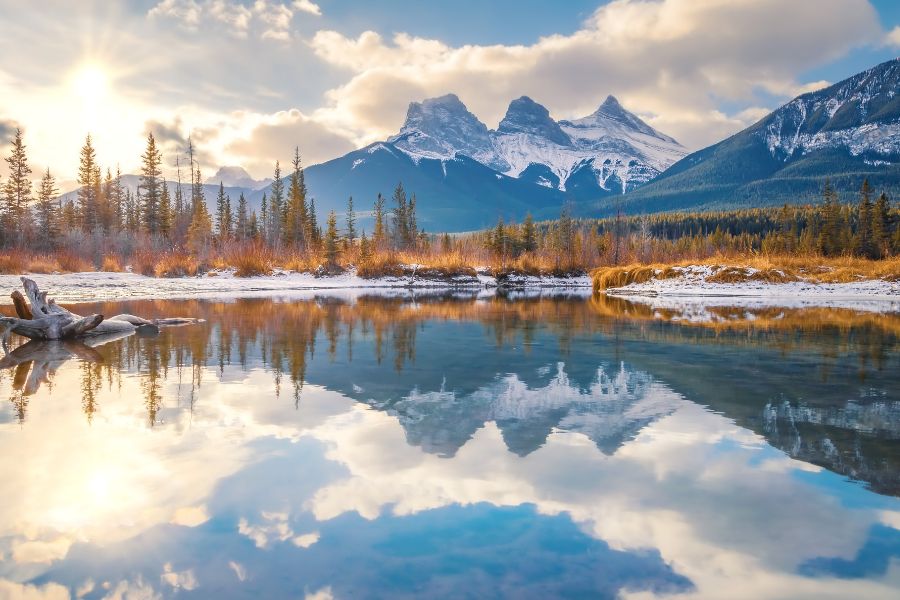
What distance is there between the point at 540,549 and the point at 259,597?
147cm

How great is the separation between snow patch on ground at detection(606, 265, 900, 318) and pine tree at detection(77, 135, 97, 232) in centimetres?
5456

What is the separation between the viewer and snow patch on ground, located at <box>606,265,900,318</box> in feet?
83.4

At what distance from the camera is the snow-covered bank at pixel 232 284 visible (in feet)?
86.2

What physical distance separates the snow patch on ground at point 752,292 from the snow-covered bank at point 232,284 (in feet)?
37.5

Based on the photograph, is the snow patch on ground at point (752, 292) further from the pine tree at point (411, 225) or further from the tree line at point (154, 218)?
the pine tree at point (411, 225)

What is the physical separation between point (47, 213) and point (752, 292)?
5295 cm

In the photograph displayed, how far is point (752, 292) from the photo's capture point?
2992 cm

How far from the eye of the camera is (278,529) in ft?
11.8

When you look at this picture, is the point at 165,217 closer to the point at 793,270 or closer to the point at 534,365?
the point at 793,270

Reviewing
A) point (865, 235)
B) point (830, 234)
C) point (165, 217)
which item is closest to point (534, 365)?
point (830, 234)

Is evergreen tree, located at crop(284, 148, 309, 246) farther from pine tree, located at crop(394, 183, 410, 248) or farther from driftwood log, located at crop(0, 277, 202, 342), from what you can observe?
driftwood log, located at crop(0, 277, 202, 342)

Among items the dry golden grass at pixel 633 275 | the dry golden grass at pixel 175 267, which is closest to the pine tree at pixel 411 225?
the dry golden grass at pixel 175 267

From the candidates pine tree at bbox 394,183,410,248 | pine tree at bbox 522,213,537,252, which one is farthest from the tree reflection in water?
pine tree at bbox 394,183,410,248

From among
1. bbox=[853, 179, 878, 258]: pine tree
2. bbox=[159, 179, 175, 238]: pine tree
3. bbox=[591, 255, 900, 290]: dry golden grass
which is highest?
bbox=[159, 179, 175, 238]: pine tree
